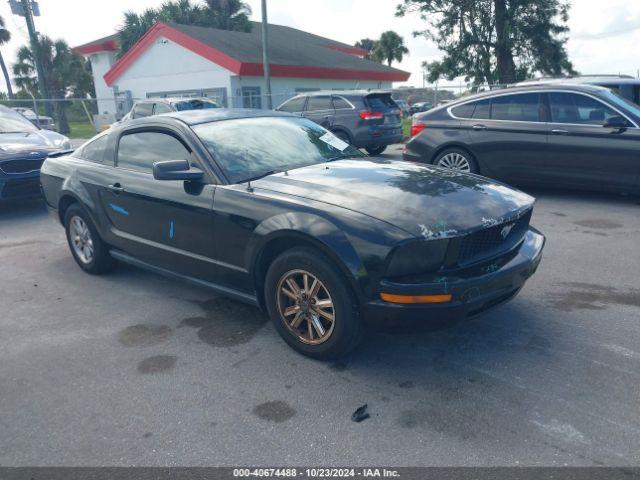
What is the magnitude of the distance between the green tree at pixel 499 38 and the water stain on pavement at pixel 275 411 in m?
23.2

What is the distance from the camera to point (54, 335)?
4188mm

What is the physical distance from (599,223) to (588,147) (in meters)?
1.27

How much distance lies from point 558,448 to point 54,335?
3475 mm

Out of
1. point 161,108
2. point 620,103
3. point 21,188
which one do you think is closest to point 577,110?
point 620,103

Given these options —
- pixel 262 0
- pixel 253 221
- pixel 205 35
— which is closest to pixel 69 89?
pixel 205 35

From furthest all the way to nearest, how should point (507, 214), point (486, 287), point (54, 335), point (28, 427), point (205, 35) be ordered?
point (205, 35), point (54, 335), point (507, 214), point (486, 287), point (28, 427)

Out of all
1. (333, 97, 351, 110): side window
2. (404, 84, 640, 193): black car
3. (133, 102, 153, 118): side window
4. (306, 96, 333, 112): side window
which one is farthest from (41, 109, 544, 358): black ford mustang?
(133, 102, 153, 118): side window

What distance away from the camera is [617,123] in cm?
712

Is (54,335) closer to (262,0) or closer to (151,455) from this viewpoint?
(151,455)

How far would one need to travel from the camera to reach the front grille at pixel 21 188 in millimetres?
8289

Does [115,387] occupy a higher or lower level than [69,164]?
lower

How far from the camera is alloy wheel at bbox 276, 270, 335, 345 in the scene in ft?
11.2

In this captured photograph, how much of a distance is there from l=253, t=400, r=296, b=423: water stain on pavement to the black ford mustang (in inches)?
19.3

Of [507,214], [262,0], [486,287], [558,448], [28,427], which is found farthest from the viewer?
[262,0]
